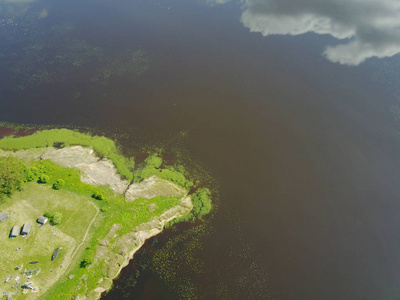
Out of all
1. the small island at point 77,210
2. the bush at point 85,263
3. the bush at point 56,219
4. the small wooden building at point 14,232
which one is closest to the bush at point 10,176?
the small island at point 77,210

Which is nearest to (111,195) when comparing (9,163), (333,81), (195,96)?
(9,163)

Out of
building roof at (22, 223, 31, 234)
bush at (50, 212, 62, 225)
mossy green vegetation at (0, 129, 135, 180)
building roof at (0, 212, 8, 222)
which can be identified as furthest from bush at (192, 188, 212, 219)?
building roof at (0, 212, 8, 222)

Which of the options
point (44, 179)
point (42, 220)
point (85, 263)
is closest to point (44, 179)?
point (44, 179)

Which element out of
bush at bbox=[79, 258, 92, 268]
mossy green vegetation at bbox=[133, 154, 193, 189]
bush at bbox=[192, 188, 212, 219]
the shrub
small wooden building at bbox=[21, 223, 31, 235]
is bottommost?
bush at bbox=[79, 258, 92, 268]

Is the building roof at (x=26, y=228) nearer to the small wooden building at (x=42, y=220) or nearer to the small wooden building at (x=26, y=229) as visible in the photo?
the small wooden building at (x=26, y=229)

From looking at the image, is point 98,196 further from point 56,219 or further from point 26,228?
point 26,228

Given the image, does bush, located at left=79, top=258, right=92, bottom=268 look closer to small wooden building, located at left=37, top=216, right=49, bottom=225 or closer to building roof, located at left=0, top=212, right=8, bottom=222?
small wooden building, located at left=37, top=216, right=49, bottom=225

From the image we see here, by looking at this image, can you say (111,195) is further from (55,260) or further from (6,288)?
(6,288)
